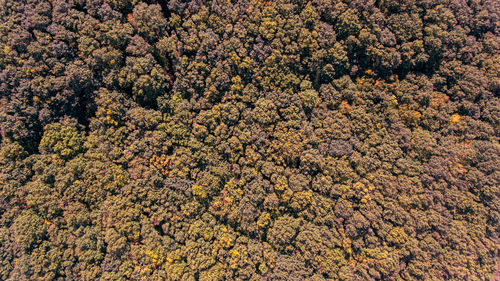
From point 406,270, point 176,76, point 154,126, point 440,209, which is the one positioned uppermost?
point 176,76

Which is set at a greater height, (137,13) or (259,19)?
(137,13)

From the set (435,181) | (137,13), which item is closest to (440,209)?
(435,181)

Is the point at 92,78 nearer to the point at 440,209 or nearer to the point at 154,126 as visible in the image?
the point at 154,126

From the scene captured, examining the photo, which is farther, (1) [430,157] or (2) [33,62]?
(1) [430,157]

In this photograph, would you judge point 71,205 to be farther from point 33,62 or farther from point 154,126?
point 33,62

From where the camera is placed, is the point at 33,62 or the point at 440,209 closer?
the point at 33,62

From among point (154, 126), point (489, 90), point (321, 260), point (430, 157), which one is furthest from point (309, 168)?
point (489, 90)
